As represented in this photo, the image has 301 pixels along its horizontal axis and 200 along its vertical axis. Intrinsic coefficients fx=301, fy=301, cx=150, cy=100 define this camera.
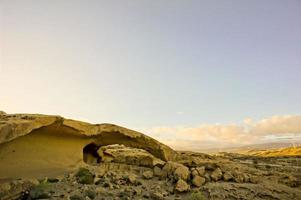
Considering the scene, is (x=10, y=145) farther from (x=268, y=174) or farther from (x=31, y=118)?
(x=268, y=174)

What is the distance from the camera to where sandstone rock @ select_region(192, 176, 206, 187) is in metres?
11.8

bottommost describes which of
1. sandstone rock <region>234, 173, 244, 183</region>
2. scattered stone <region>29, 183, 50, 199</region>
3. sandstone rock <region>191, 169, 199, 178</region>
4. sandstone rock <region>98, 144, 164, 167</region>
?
scattered stone <region>29, 183, 50, 199</region>

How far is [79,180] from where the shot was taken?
1209 cm

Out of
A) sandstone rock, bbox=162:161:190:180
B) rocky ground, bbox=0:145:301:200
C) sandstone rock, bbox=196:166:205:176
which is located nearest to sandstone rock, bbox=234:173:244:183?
rocky ground, bbox=0:145:301:200

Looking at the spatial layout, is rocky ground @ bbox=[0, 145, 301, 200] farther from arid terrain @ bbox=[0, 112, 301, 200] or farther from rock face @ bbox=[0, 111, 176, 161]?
rock face @ bbox=[0, 111, 176, 161]

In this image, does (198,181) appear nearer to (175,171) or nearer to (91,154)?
(175,171)

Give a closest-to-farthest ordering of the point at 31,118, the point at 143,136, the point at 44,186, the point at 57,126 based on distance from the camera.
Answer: the point at 44,186
the point at 31,118
the point at 57,126
the point at 143,136

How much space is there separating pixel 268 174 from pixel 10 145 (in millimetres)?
11240

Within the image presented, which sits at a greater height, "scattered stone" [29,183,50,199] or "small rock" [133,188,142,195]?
"scattered stone" [29,183,50,199]

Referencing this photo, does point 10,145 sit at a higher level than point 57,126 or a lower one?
lower

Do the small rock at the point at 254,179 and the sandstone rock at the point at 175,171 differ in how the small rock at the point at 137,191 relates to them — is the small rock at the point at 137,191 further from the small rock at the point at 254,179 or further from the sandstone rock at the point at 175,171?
the small rock at the point at 254,179

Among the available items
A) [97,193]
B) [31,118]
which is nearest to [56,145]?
[31,118]

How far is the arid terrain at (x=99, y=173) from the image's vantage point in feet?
35.8

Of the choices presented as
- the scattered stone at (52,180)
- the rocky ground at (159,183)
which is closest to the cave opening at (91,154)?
the rocky ground at (159,183)
